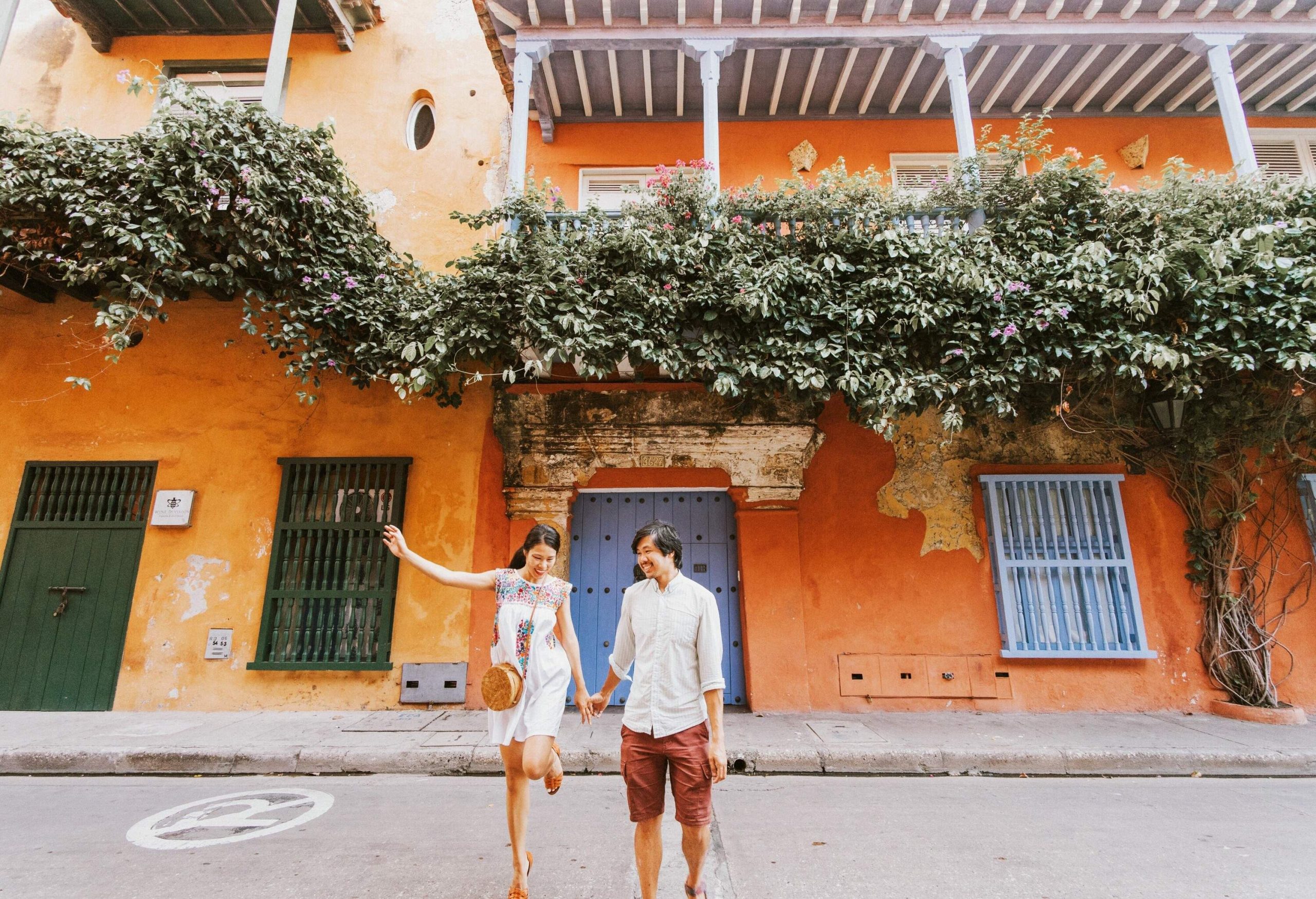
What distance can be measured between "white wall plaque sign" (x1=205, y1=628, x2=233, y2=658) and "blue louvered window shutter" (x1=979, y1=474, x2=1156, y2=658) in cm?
783

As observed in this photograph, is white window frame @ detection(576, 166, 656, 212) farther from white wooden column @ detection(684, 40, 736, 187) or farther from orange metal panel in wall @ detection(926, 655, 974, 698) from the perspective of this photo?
orange metal panel in wall @ detection(926, 655, 974, 698)

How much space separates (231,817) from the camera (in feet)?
12.2

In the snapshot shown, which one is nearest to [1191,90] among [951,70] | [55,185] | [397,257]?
[951,70]

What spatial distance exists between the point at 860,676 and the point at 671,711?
4.48 metres

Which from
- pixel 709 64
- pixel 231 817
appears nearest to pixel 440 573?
pixel 231 817

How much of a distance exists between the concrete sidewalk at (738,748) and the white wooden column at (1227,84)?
5546 mm

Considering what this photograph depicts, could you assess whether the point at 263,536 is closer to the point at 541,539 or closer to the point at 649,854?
the point at 541,539

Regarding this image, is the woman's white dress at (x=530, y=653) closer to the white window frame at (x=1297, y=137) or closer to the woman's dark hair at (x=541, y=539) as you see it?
the woman's dark hair at (x=541, y=539)

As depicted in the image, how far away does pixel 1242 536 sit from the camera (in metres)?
6.57

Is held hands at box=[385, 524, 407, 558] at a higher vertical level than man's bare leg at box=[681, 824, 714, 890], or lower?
higher

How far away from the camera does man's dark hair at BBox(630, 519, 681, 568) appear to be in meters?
2.68

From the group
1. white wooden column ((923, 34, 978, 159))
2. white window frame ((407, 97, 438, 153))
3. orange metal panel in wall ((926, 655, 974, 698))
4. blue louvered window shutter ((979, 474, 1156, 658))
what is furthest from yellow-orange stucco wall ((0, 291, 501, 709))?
white wooden column ((923, 34, 978, 159))

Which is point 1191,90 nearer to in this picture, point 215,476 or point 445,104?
point 445,104

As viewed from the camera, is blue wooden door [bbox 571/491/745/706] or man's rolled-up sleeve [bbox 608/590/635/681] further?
blue wooden door [bbox 571/491/745/706]
